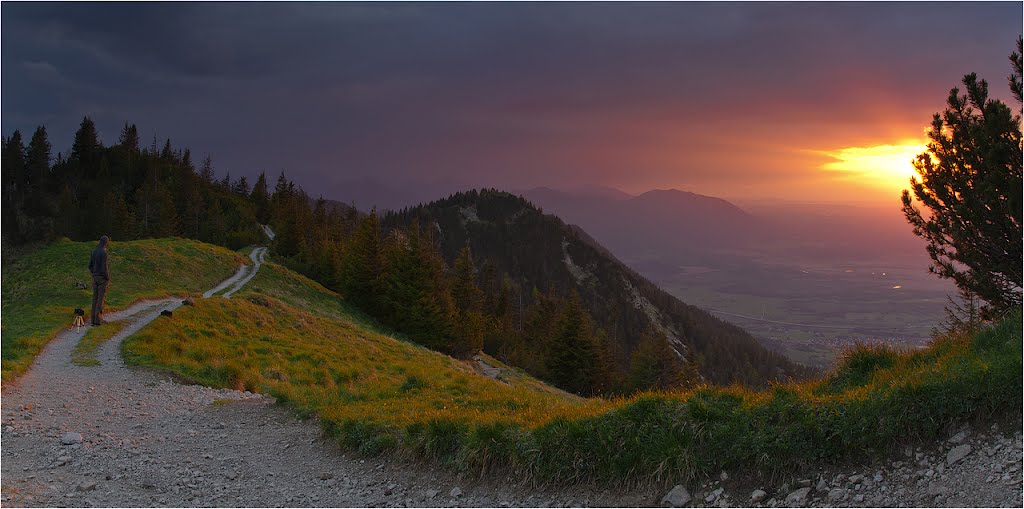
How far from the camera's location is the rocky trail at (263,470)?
5996 mm

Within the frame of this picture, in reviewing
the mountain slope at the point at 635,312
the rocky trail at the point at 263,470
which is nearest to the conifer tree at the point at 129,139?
the mountain slope at the point at 635,312

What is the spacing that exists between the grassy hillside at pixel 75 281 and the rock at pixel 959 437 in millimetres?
18383

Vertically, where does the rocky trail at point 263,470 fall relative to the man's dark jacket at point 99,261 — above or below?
below

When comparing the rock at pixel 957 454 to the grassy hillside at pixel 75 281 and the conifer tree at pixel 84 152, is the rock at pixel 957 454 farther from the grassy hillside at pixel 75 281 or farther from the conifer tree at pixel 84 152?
the conifer tree at pixel 84 152

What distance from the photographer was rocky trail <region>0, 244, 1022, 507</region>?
6.00 meters

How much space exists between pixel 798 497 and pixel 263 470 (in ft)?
25.6

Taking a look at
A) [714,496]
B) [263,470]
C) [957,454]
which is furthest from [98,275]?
[957,454]

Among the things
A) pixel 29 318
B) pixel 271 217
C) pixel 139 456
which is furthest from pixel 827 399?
pixel 271 217

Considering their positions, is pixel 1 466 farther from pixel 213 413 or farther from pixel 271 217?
pixel 271 217

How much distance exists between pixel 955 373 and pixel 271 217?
13284cm

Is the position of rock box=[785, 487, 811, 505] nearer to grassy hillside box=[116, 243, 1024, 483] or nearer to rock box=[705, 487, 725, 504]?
grassy hillside box=[116, 243, 1024, 483]

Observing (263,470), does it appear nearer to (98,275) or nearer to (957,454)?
(957,454)

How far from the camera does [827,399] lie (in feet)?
23.7

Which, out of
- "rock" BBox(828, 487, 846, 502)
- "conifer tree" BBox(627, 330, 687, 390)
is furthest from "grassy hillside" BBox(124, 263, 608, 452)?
"conifer tree" BBox(627, 330, 687, 390)
